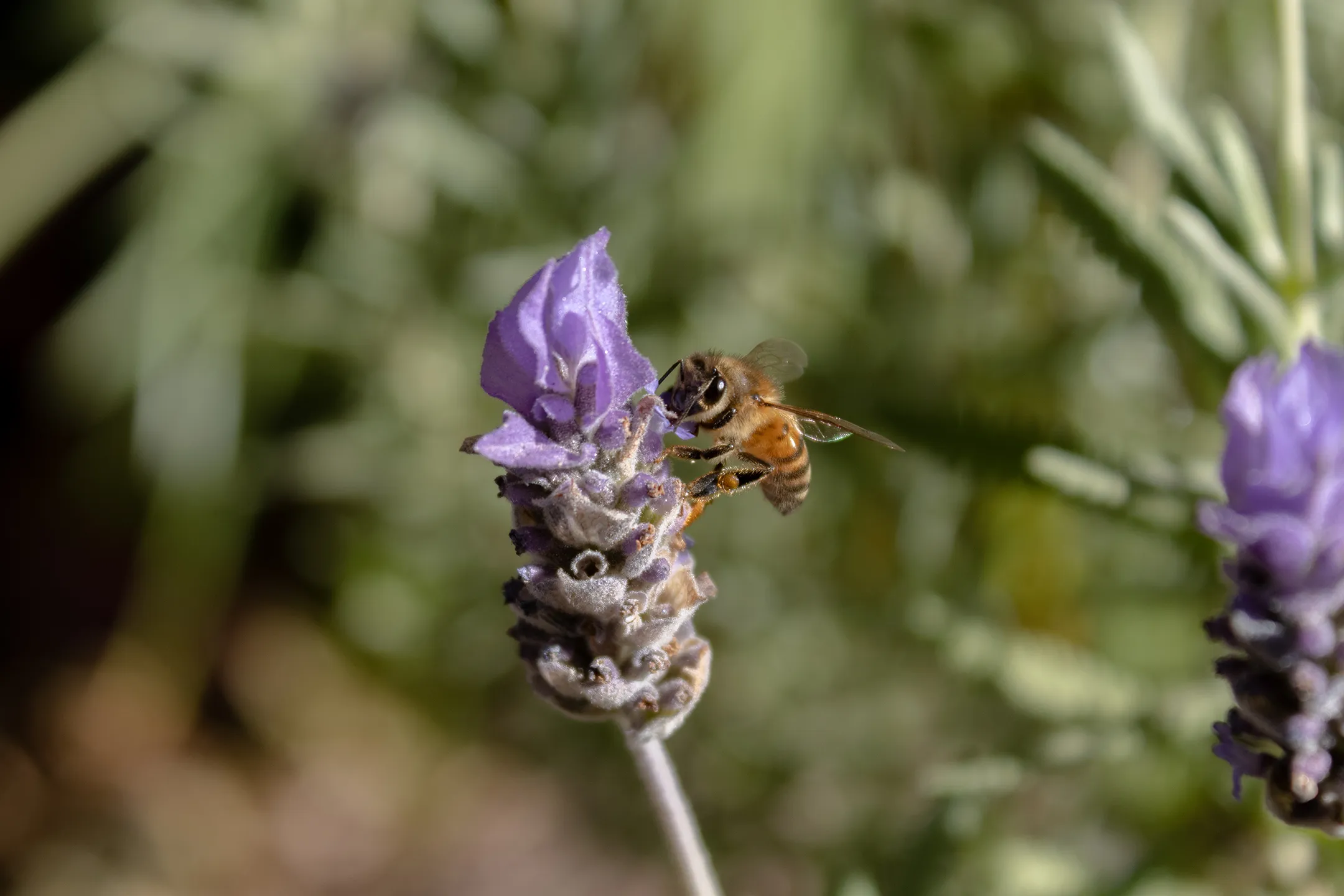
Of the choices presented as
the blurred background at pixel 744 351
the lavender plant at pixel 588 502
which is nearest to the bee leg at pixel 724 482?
the lavender plant at pixel 588 502

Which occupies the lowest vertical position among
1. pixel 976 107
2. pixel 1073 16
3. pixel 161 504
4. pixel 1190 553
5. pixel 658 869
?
pixel 658 869

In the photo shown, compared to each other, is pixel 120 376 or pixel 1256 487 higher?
pixel 1256 487

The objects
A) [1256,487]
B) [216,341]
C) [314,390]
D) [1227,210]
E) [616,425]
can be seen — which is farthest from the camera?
[314,390]

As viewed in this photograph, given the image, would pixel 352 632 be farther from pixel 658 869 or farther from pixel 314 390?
pixel 658 869

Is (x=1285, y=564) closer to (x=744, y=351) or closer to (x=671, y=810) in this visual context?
(x=671, y=810)

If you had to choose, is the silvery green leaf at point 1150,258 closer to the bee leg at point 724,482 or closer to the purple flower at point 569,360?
the bee leg at point 724,482

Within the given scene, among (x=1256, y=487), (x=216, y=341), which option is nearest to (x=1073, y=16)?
(x=1256, y=487)

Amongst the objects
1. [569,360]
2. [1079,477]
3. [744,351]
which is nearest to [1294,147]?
[1079,477]

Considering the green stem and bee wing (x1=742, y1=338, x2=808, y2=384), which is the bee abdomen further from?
the green stem

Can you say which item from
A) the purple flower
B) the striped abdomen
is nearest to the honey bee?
the striped abdomen
